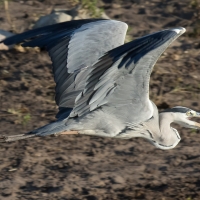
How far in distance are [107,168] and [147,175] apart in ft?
1.13

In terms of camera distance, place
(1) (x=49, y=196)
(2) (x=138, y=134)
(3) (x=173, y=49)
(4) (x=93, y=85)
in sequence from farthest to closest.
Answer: (3) (x=173, y=49)
(2) (x=138, y=134)
(1) (x=49, y=196)
(4) (x=93, y=85)

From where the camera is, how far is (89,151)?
6.79 m

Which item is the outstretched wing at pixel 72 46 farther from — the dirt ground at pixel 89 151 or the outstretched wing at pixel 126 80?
the dirt ground at pixel 89 151

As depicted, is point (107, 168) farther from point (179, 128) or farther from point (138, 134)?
point (179, 128)

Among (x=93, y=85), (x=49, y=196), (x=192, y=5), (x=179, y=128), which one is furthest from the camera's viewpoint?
(x=192, y=5)

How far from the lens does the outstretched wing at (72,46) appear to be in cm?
611

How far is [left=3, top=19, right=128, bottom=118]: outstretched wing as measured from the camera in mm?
6113

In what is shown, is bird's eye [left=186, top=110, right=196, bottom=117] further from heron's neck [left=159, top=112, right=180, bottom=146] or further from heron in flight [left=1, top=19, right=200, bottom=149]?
heron's neck [left=159, top=112, right=180, bottom=146]

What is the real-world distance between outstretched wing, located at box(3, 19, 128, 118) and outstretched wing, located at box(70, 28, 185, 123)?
0.79 feet

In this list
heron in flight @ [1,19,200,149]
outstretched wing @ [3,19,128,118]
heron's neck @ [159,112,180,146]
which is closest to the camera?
heron in flight @ [1,19,200,149]

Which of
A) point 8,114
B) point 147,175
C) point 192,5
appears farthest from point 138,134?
point 192,5

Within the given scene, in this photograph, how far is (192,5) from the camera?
935 centimetres

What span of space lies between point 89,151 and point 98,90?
1.21 metres

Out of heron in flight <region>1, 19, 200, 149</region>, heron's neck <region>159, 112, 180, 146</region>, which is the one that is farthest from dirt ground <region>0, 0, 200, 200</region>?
heron in flight <region>1, 19, 200, 149</region>
